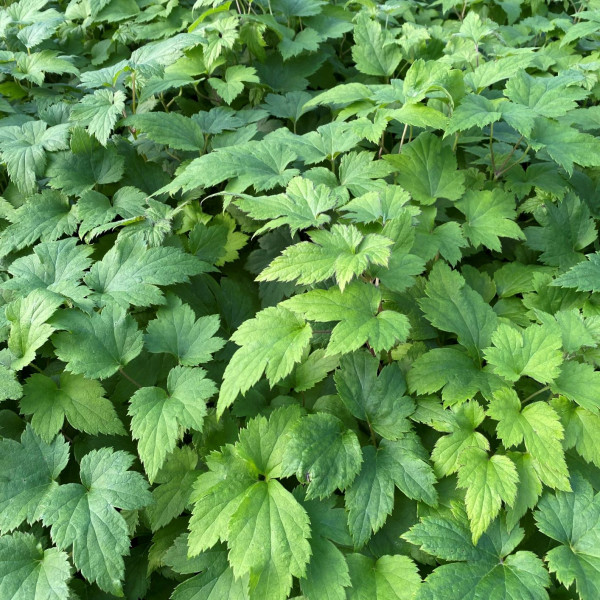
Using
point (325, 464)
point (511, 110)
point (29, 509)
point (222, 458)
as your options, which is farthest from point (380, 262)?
point (29, 509)

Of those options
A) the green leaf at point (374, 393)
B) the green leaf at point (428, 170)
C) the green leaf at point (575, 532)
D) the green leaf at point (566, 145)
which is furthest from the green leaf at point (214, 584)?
the green leaf at point (566, 145)

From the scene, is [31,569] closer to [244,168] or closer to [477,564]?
[477,564]

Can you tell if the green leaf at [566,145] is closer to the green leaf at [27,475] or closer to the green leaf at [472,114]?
the green leaf at [472,114]

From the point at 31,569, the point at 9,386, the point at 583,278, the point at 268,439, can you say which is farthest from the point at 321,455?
the point at 583,278

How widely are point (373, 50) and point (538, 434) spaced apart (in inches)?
91.9

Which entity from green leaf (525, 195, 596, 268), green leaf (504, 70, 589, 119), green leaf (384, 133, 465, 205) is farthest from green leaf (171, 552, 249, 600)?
green leaf (504, 70, 589, 119)

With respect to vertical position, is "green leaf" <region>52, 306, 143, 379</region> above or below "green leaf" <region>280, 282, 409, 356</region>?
below

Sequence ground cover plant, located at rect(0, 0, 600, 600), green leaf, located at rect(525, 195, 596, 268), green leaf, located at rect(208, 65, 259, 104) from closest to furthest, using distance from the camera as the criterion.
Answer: ground cover plant, located at rect(0, 0, 600, 600) → green leaf, located at rect(525, 195, 596, 268) → green leaf, located at rect(208, 65, 259, 104)

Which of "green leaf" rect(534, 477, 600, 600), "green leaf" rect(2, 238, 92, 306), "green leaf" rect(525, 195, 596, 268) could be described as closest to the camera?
"green leaf" rect(534, 477, 600, 600)

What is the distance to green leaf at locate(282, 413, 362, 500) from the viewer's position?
4.69 feet

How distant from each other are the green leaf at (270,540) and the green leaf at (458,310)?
77cm

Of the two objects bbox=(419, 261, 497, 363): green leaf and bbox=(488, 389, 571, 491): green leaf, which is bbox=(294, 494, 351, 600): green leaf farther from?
bbox=(419, 261, 497, 363): green leaf

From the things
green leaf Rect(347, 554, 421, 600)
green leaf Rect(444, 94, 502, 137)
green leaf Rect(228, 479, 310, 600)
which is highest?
green leaf Rect(444, 94, 502, 137)

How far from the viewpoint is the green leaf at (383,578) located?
1.38 meters
